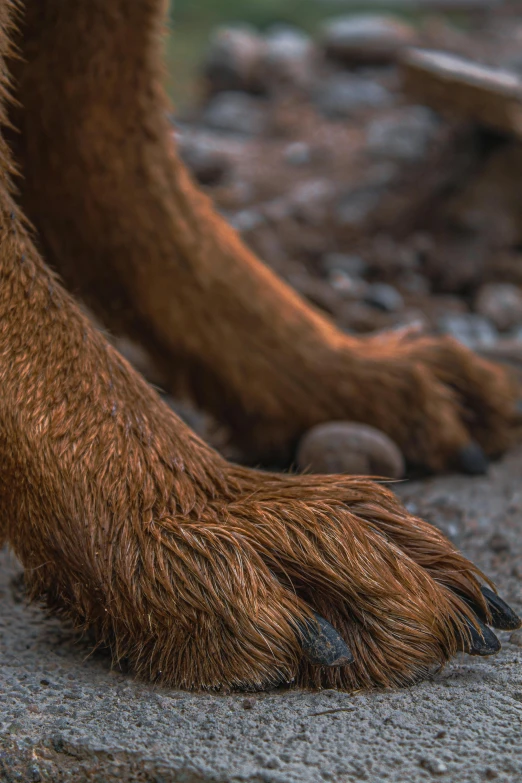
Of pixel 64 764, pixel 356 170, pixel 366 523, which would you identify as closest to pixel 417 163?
pixel 356 170

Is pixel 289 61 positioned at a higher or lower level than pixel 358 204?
higher

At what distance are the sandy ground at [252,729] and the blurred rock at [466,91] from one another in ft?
9.42

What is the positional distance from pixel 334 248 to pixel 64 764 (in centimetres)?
311

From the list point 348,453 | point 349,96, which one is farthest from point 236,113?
point 348,453

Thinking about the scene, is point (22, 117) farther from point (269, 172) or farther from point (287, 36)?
point (287, 36)

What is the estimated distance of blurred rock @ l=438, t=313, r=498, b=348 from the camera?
3545mm

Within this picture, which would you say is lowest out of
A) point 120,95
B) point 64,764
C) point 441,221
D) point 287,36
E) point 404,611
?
point 64,764

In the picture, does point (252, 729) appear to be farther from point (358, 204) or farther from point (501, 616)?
point (358, 204)

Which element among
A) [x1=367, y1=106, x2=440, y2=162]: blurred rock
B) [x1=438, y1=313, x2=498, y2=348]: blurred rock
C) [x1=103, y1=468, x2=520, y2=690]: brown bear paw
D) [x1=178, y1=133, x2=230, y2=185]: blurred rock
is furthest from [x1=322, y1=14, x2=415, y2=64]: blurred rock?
[x1=103, y1=468, x2=520, y2=690]: brown bear paw

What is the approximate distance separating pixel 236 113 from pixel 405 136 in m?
1.97

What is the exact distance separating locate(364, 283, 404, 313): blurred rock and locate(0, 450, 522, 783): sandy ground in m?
2.18

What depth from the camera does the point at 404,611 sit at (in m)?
1.50

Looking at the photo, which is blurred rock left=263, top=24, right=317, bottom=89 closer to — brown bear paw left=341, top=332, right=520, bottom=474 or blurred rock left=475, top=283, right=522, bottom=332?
blurred rock left=475, top=283, right=522, bottom=332

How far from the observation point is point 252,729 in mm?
1365
